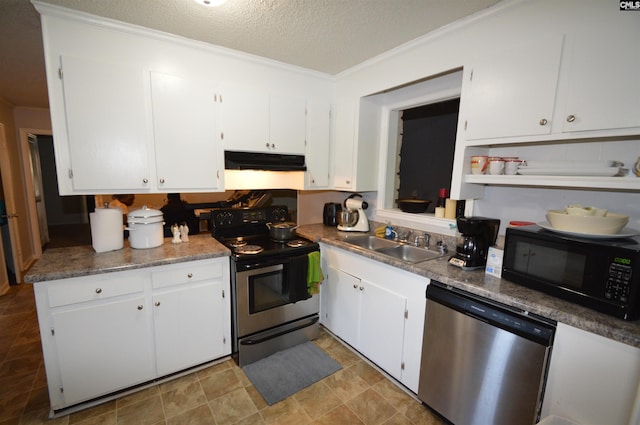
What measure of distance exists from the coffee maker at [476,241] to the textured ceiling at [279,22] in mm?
1257

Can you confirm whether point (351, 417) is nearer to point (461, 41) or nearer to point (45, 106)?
point (461, 41)

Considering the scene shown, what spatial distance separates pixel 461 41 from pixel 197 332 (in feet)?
8.93

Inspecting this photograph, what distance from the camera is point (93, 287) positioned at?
1.71 m

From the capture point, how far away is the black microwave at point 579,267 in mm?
1118

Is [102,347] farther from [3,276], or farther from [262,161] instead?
[3,276]

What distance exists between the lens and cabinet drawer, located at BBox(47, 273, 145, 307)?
5.34 feet

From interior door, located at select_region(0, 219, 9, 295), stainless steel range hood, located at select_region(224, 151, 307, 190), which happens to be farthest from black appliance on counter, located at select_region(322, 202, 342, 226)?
interior door, located at select_region(0, 219, 9, 295)

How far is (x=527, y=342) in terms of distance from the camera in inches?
50.7

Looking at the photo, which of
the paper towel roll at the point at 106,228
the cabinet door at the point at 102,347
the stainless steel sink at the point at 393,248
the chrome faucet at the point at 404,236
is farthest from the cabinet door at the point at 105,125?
the chrome faucet at the point at 404,236

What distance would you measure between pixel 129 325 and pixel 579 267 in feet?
8.32

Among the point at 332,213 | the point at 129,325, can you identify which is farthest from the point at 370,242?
the point at 129,325

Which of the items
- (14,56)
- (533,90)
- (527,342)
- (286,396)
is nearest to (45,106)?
(14,56)

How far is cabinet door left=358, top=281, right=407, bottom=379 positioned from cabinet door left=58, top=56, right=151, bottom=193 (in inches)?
74.8

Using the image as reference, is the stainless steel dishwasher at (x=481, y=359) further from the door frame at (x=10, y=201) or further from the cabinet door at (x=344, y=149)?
the door frame at (x=10, y=201)
